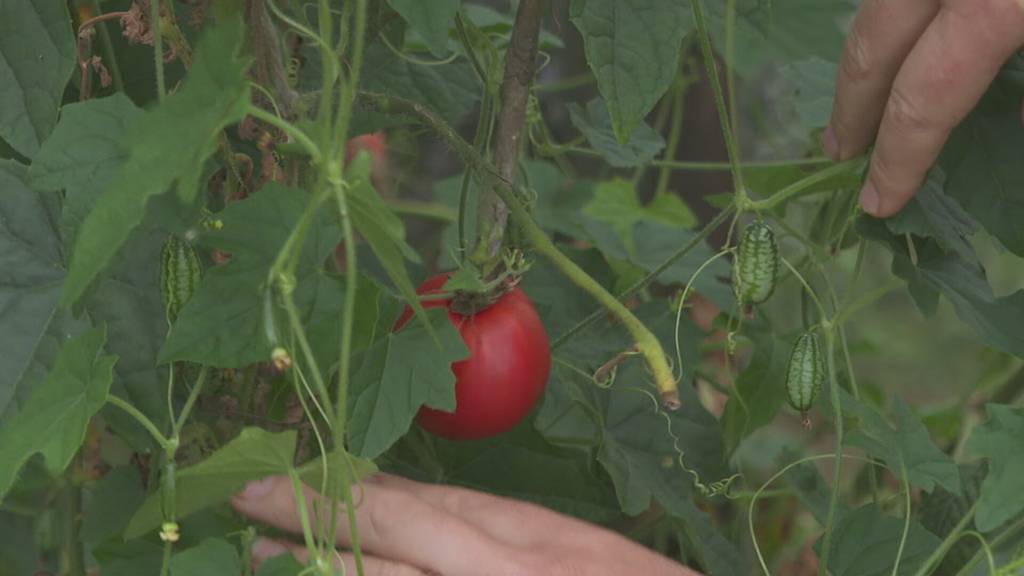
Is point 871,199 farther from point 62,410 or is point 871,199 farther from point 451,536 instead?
point 62,410

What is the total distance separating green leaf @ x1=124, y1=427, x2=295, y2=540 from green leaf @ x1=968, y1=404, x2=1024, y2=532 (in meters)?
0.43

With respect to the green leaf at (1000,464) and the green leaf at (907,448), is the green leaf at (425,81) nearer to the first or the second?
the green leaf at (907,448)

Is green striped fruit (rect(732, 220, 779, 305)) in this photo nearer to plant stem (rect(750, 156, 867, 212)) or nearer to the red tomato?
plant stem (rect(750, 156, 867, 212))

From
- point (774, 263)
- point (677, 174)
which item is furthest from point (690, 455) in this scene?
point (677, 174)

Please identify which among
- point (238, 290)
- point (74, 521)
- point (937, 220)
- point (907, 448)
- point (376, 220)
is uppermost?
point (376, 220)

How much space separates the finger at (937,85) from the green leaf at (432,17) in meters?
0.34

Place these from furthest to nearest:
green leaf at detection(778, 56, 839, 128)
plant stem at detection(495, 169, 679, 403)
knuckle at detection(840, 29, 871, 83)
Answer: green leaf at detection(778, 56, 839, 128)
knuckle at detection(840, 29, 871, 83)
plant stem at detection(495, 169, 679, 403)

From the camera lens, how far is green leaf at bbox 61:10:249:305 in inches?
25.3

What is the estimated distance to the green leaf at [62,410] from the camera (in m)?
0.78

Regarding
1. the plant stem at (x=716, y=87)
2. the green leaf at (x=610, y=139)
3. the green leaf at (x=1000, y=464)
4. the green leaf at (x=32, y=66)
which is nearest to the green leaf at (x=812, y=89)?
the green leaf at (x=610, y=139)

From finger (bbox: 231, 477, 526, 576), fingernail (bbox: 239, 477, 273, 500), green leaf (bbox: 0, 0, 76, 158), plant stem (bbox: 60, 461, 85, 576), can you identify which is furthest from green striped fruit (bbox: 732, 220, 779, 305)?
plant stem (bbox: 60, 461, 85, 576)

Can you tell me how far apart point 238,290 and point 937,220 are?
0.55m

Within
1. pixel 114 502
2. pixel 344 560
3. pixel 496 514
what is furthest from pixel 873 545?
pixel 114 502

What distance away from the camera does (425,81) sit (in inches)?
48.3
